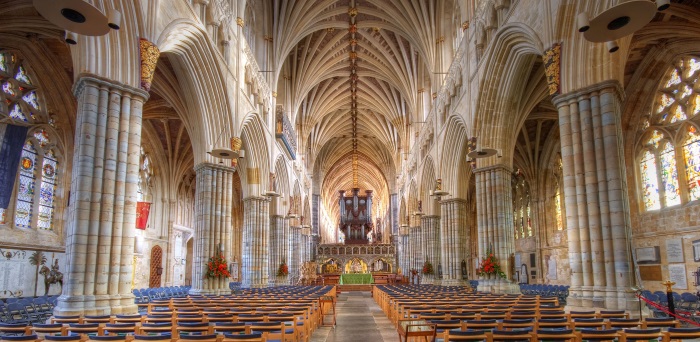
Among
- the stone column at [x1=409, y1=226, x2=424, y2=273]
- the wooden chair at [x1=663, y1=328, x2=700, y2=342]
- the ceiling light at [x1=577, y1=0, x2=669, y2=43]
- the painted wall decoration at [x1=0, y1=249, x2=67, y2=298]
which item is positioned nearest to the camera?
the wooden chair at [x1=663, y1=328, x2=700, y2=342]

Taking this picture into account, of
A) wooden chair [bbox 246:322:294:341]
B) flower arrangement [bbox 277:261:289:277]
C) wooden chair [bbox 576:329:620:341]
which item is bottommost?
wooden chair [bbox 246:322:294:341]

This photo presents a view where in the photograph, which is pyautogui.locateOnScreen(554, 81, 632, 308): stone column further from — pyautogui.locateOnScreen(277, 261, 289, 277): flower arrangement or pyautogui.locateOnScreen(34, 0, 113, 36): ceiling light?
pyautogui.locateOnScreen(277, 261, 289, 277): flower arrangement

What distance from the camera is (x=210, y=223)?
65.8ft

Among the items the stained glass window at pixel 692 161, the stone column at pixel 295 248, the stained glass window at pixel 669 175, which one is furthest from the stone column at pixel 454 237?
the stone column at pixel 295 248

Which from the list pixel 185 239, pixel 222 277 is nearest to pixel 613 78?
pixel 222 277

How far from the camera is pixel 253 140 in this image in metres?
27.0

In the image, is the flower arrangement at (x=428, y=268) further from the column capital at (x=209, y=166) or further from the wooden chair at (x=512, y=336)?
the wooden chair at (x=512, y=336)

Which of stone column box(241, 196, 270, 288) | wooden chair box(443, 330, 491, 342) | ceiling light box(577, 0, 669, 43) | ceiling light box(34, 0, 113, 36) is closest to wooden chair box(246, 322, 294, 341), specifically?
wooden chair box(443, 330, 491, 342)

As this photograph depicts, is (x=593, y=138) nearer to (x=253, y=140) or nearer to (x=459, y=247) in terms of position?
(x=459, y=247)

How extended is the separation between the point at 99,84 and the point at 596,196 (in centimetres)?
1221

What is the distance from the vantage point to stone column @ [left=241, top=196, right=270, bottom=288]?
88.9 ft

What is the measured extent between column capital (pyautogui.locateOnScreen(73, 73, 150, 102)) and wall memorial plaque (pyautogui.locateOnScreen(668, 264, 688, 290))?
65.3 feet

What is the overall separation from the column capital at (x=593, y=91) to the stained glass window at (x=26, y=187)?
65.2 feet

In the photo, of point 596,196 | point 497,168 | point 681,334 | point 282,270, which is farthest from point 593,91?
point 282,270
